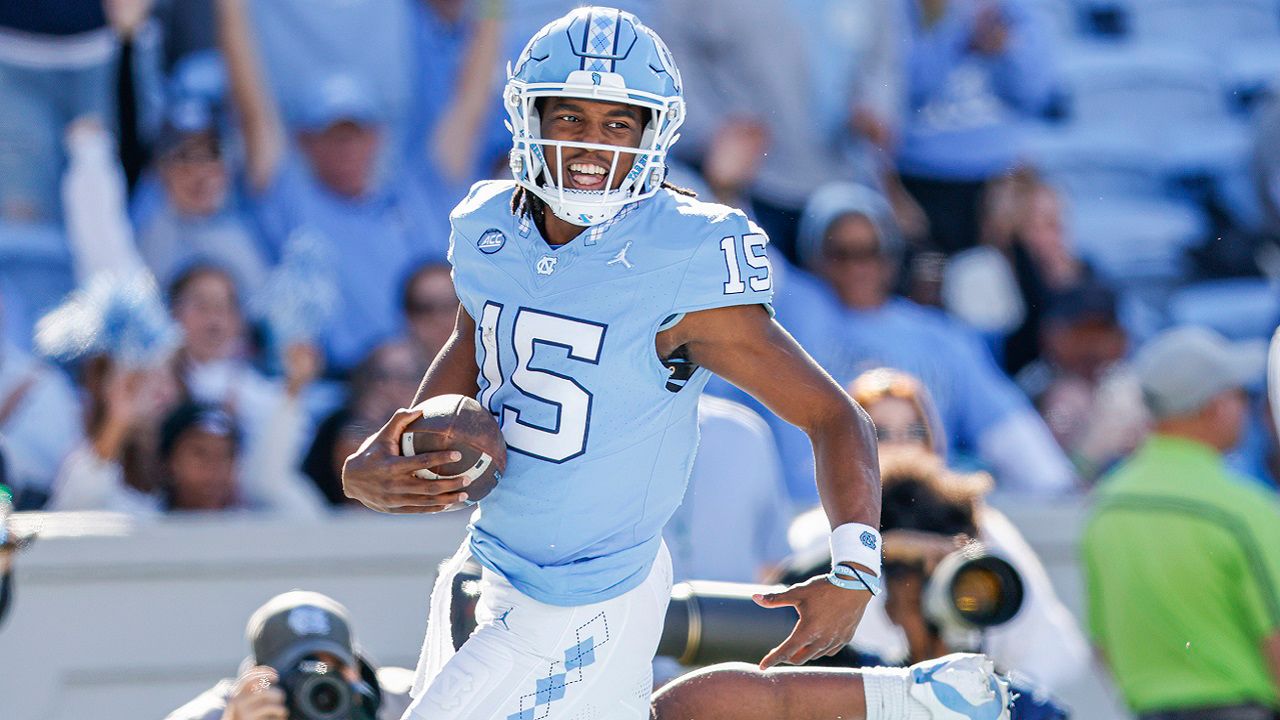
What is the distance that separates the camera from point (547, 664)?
2627 millimetres

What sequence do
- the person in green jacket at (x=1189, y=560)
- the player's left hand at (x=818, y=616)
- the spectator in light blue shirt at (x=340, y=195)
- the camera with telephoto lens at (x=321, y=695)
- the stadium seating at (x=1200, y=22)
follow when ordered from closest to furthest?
the player's left hand at (x=818, y=616)
the camera with telephoto lens at (x=321, y=695)
the person in green jacket at (x=1189, y=560)
the spectator in light blue shirt at (x=340, y=195)
the stadium seating at (x=1200, y=22)

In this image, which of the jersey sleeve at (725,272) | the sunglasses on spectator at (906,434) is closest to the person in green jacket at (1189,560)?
the sunglasses on spectator at (906,434)

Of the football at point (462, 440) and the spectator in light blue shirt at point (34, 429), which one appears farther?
the spectator in light blue shirt at point (34, 429)

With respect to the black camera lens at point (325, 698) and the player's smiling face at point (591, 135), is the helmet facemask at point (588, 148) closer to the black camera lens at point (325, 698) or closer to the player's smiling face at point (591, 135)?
the player's smiling face at point (591, 135)

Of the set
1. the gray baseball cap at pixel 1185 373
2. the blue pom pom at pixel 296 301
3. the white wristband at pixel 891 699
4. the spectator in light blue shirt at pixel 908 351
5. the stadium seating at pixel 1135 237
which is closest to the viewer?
the white wristband at pixel 891 699

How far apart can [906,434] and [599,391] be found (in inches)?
79.7

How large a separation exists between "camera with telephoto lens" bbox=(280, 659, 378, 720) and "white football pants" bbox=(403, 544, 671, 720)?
0.40 m

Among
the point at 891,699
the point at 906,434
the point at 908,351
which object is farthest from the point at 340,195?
the point at 891,699

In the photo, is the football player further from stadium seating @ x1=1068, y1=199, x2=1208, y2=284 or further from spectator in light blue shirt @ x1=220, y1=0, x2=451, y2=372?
stadium seating @ x1=1068, y1=199, x2=1208, y2=284

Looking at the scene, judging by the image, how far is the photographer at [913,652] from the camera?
111 inches

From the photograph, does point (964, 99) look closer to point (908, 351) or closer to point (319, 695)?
point (908, 351)

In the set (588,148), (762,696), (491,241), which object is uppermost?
(588,148)

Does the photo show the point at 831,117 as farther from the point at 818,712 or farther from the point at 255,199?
the point at 818,712

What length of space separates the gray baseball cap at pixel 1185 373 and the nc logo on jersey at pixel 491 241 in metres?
2.64
